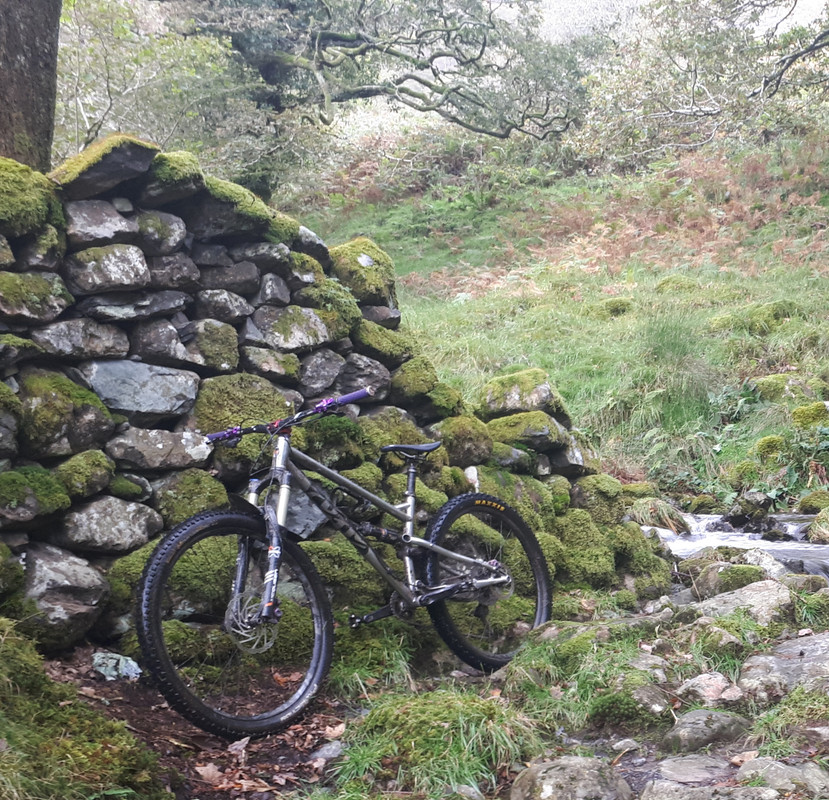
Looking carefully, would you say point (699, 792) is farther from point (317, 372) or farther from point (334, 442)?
point (317, 372)

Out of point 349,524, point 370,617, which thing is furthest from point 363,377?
point 370,617

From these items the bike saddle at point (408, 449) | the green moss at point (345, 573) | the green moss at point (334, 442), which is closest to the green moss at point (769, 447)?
the bike saddle at point (408, 449)

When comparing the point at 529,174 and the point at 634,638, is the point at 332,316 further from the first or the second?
the point at 529,174

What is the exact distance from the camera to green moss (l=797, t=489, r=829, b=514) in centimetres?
704

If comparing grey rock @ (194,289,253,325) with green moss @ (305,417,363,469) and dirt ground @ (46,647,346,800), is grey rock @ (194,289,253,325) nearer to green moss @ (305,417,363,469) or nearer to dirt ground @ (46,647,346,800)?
green moss @ (305,417,363,469)

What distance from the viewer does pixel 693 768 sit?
264 centimetres

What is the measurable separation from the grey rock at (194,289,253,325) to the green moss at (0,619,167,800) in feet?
6.89

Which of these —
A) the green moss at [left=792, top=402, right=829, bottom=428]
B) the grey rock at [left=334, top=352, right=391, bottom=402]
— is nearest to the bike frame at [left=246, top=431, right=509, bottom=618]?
the grey rock at [left=334, top=352, right=391, bottom=402]

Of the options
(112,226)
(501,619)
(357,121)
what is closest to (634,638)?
(501,619)

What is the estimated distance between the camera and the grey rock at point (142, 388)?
3.86 m

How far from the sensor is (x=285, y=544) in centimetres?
343

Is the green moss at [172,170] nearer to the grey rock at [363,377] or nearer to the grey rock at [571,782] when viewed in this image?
the grey rock at [363,377]

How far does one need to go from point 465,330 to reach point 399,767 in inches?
330

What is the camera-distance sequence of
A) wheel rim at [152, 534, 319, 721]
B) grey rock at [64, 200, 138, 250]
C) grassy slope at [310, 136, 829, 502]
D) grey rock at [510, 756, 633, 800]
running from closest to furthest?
grey rock at [510, 756, 633, 800] < wheel rim at [152, 534, 319, 721] < grey rock at [64, 200, 138, 250] < grassy slope at [310, 136, 829, 502]
